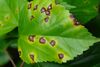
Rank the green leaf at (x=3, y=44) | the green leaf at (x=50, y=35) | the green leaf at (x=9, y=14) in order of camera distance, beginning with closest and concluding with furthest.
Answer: the green leaf at (x=50, y=35) < the green leaf at (x=9, y=14) < the green leaf at (x=3, y=44)

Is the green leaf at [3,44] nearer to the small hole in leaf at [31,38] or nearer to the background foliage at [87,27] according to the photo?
the background foliage at [87,27]

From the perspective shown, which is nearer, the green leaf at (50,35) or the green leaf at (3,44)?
the green leaf at (50,35)

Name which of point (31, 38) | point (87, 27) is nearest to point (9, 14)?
point (31, 38)

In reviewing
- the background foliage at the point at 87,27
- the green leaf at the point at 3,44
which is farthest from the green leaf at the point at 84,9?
the green leaf at the point at 3,44

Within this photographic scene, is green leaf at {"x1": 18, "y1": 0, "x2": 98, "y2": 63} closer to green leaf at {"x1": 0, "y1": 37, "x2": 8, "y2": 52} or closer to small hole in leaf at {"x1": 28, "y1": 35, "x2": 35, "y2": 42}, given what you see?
small hole in leaf at {"x1": 28, "y1": 35, "x2": 35, "y2": 42}

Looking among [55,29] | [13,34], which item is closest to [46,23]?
[55,29]

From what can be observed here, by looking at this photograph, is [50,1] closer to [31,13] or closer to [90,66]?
[31,13]
